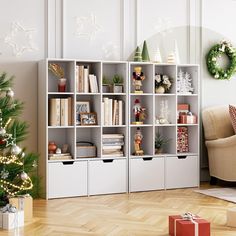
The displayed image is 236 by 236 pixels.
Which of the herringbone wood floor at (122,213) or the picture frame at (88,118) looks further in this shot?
the picture frame at (88,118)

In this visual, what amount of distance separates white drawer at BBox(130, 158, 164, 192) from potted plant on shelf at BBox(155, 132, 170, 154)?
0.16m

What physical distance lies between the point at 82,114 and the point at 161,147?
1.06 m

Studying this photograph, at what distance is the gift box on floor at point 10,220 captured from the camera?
424 centimetres

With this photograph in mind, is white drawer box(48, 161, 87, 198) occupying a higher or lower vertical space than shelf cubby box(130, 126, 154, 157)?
lower

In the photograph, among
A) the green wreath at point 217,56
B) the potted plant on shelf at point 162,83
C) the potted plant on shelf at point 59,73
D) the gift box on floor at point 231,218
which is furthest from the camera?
the green wreath at point 217,56

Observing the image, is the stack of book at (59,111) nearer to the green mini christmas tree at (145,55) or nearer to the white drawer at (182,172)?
the green mini christmas tree at (145,55)

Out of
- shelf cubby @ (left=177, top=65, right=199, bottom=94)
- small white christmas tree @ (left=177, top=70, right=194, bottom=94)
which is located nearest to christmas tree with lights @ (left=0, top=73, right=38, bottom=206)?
small white christmas tree @ (left=177, top=70, right=194, bottom=94)

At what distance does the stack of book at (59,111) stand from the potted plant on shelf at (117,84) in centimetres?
57

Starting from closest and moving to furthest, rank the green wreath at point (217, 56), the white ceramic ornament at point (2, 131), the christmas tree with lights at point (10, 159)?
the white ceramic ornament at point (2, 131), the christmas tree with lights at point (10, 159), the green wreath at point (217, 56)

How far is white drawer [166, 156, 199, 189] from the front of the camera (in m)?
6.07

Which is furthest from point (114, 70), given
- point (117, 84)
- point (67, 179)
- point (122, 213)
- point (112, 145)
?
point (122, 213)

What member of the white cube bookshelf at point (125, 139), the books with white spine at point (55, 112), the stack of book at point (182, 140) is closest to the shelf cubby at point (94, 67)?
the white cube bookshelf at point (125, 139)

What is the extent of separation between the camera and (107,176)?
5746mm

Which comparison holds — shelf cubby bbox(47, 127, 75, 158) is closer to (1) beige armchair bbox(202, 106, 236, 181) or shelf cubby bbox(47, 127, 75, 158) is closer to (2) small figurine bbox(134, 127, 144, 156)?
(2) small figurine bbox(134, 127, 144, 156)
